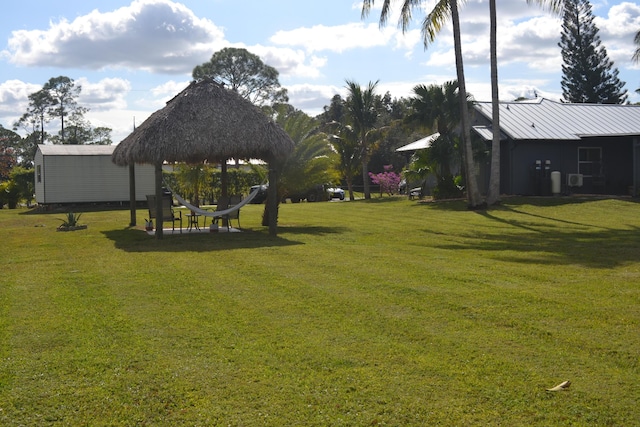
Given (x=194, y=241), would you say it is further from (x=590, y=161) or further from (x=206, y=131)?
(x=590, y=161)

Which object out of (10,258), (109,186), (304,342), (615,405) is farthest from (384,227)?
(109,186)

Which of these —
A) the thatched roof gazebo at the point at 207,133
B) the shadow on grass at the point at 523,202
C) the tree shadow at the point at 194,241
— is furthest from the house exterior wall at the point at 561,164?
the tree shadow at the point at 194,241

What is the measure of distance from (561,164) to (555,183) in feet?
5.82

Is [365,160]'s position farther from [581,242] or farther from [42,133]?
[42,133]

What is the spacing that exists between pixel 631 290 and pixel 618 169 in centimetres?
2248

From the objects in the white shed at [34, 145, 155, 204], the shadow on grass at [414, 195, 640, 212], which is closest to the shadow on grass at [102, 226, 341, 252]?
the shadow on grass at [414, 195, 640, 212]

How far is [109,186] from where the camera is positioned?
31.0m

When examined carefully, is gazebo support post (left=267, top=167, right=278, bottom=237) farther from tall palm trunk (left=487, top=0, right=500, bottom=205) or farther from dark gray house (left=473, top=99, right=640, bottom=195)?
dark gray house (left=473, top=99, right=640, bottom=195)

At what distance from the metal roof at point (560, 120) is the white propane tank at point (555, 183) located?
148 centimetres

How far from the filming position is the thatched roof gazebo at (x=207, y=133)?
15797 mm

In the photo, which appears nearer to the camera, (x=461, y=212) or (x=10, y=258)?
→ (x=10, y=258)

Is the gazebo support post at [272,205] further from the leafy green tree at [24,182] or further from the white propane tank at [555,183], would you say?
the leafy green tree at [24,182]

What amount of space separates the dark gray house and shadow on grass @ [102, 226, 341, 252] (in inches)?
501

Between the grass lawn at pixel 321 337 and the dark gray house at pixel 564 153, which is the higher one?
the dark gray house at pixel 564 153
